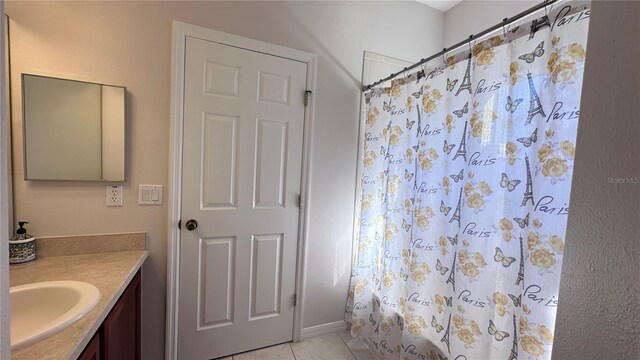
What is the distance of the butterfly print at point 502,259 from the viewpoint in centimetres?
104

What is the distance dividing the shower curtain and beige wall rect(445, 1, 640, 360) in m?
0.51

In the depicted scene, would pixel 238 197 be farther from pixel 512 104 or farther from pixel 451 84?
pixel 512 104

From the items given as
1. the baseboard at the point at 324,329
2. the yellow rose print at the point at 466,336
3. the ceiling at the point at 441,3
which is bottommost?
the baseboard at the point at 324,329

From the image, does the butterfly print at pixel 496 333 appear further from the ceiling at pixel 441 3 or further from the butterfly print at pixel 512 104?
the ceiling at pixel 441 3

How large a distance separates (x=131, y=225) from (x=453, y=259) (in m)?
1.72

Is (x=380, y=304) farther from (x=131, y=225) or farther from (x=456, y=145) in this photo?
(x=131, y=225)

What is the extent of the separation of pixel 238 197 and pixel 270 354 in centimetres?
109

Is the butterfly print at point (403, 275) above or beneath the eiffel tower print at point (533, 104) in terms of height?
beneath

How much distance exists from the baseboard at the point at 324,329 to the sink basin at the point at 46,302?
4.64ft

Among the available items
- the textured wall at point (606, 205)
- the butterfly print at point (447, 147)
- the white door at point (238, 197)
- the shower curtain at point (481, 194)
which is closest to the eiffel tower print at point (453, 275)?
the shower curtain at point (481, 194)

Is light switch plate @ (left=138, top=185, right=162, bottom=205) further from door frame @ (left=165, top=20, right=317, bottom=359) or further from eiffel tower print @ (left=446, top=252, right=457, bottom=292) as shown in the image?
eiffel tower print @ (left=446, top=252, right=457, bottom=292)

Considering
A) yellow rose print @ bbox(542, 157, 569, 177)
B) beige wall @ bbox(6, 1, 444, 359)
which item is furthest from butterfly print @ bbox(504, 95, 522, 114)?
beige wall @ bbox(6, 1, 444, 359)

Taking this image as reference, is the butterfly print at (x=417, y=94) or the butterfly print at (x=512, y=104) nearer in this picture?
the butterfly print at (x=512, y=104)

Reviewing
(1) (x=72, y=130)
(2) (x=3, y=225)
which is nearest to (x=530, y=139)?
(2) (x=3, y=225)
